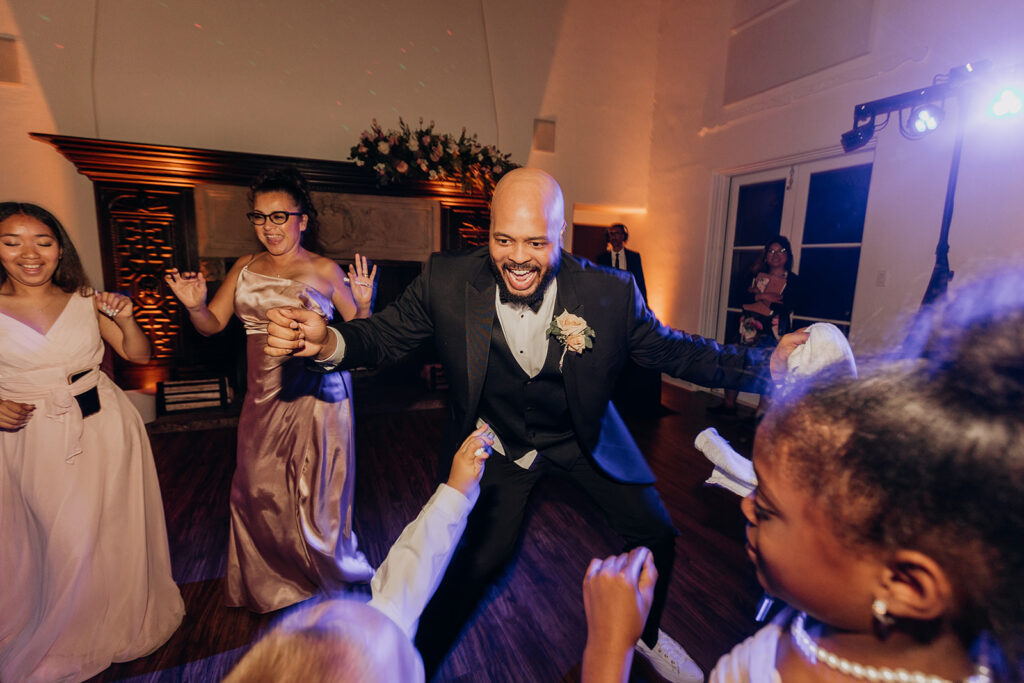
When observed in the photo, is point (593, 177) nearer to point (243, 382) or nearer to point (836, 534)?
point (243, 382)

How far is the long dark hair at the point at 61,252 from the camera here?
6.14ft

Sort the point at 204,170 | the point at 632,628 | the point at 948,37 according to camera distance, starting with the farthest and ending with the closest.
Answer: the point at 204,170 < the point at 948,37 < the point at 632,628

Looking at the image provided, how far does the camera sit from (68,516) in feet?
6.42

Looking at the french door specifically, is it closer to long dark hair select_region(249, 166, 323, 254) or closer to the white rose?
the white rose

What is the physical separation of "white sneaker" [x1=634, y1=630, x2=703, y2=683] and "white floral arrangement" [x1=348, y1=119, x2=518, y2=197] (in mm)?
5274

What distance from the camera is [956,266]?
4250 mm

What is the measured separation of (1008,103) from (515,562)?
5.15 meters

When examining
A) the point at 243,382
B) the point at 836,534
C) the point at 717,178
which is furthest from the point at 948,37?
the point at 243,382

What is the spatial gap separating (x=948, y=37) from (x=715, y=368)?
4.73 meters

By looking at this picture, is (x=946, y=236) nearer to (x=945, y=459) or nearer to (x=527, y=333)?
(x=527, y=333)

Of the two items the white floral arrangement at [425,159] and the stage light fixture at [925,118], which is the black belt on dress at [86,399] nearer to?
the white floral arrangement at [425,159]

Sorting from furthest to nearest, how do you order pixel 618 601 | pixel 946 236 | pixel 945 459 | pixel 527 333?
pixel 946 236, pixel 527 333, pixel 618 601, pixel 945 459

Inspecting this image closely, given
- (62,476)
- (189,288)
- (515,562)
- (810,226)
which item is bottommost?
(515,562)

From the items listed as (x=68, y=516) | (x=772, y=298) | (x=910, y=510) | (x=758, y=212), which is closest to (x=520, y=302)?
(x=910, y=510)
